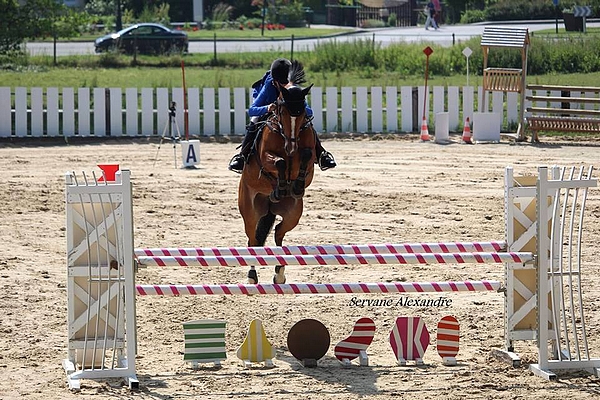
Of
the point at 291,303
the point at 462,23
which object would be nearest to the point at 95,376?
the point at 291,303

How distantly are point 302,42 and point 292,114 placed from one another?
37.8 metres

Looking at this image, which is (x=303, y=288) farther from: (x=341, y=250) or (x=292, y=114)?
(x=292, y=114)

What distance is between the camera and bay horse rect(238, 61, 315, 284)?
9625 mm

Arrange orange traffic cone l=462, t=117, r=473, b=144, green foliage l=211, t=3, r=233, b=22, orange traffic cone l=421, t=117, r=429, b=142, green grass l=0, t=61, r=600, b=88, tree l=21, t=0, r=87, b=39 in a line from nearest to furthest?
orange traffic cone l=462, t=117, r=473, b=144
orange traffic cone l=421, t=117, r=429, b=142
tree l=21, t=0, r=87, b=39
green grass l=0, t=61, r=600, b=88
green foliage l=211, t=3, r=233, b=22

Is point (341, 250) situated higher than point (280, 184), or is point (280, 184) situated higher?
point (280, 184)

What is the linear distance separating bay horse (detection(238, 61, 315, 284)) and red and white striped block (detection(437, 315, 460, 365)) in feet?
6.37

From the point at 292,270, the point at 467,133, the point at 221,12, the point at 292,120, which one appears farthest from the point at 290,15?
A: the point at 292,120

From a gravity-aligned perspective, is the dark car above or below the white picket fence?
above

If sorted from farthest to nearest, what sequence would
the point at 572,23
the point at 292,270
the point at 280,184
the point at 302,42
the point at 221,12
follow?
1. the point at 221,12
2. the point at 302,42
3. the point at 572,23
4. the point at 292,270
5. the point at 280,184

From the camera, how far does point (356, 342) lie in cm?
888

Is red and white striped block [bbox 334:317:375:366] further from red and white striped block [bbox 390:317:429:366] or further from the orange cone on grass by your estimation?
the orange cone on grass

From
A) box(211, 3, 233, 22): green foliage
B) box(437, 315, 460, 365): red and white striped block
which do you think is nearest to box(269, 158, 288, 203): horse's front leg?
box(437, 315, 460, 365): red and white striped block

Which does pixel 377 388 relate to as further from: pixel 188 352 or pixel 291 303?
pixel 291 303

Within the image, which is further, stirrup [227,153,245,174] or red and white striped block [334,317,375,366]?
stirrup [227,153,245,174]
